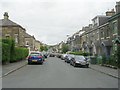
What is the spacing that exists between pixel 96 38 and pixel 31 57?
19115 mm

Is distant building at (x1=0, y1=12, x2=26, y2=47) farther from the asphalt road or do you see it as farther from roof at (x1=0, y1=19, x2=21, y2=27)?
the asphalt road

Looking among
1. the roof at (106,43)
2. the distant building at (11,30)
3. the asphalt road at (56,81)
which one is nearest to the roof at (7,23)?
the distant building at (11,30)

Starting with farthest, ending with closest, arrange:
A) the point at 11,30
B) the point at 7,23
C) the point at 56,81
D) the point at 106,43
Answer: the point at 7,23 → the point at 11,30 → the point at 106,43 → the point at 56,81

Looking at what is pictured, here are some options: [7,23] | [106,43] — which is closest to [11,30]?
[7,23]

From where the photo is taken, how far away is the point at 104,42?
4053 cm

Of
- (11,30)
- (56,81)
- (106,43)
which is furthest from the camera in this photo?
(11,30)

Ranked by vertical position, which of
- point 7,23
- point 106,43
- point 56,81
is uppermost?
point 7,23

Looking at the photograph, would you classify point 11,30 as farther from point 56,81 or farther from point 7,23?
point 56,81

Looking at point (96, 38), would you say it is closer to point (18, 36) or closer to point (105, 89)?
point (18, 36)

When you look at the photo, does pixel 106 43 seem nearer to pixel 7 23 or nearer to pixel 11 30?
pixel 11 30

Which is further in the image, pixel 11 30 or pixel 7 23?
pixel 7 23

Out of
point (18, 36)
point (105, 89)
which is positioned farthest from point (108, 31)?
point (105, 89)

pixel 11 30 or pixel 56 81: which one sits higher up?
pixel 11 30

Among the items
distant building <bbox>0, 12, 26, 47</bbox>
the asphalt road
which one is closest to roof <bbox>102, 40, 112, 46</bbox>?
the asphalt road
